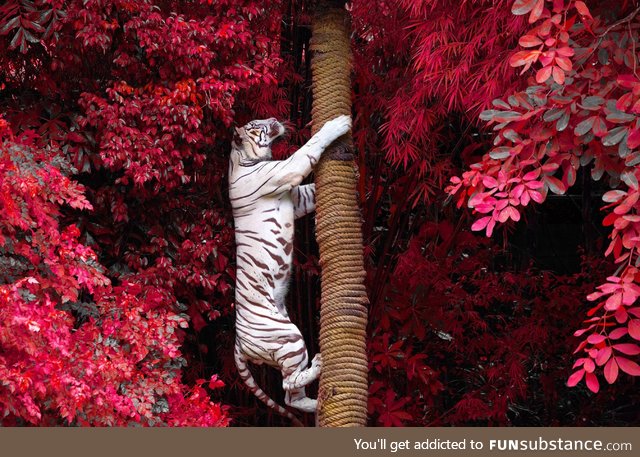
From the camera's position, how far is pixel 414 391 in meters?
5.87

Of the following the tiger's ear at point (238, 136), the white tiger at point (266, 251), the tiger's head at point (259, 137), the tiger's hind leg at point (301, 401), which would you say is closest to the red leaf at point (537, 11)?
the white tiger at point (266, 251)

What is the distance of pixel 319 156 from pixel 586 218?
3.11 m

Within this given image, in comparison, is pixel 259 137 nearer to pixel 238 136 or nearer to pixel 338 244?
pixel 238 136

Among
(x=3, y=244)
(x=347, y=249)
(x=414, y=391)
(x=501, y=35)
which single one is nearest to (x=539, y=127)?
(x=501, y=35)

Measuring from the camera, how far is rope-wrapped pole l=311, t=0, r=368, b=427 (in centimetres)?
385

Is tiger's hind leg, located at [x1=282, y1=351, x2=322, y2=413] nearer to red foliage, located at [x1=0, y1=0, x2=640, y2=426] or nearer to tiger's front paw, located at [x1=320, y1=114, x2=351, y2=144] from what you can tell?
red foliage, located at [x1=0, y1=0, x2=640, y2=426]

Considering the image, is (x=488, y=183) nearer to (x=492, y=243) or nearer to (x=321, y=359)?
(x=321, y=359)

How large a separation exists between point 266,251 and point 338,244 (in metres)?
0.43

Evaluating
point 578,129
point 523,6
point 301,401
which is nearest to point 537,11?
point 523,6

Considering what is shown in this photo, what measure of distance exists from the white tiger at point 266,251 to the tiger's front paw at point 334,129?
0.23m

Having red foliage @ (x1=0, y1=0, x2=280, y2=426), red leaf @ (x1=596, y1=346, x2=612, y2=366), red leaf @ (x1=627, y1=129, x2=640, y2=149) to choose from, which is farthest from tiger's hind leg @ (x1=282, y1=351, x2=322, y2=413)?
red leaf @ (x1=627, y1=129, x2=640, y2=149)

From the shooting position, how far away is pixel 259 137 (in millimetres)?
4238

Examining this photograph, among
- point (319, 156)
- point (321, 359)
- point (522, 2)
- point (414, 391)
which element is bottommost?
point (414, 391)

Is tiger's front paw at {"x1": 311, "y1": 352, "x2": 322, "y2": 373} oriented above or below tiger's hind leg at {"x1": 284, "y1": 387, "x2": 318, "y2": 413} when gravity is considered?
above
